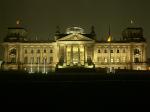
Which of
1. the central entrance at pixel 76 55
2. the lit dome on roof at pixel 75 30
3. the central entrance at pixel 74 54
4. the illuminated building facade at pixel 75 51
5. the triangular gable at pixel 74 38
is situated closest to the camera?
the triangular gable at pixel 74 38

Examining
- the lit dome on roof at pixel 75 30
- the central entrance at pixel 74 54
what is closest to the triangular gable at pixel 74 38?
the central entrance at pixel 74 54

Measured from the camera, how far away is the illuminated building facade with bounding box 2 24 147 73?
425 ft

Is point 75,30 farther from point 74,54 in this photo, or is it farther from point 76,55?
point 76,55

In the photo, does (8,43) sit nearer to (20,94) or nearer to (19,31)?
(19,31)

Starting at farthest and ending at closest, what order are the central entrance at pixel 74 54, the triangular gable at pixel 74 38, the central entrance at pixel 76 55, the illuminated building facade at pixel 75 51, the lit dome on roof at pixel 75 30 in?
the lit dome on roof at pixel 75 30
the central entrance at pixel 76 55
the central entrance at pixel 74 54
the illuminated building facade at pixel 75 51
the triangular gable at pixel 74 38

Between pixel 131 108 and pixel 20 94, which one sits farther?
pixel 20 94

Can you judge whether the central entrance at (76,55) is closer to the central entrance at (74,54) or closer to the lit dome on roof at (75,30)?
the central entrance at (74,54)

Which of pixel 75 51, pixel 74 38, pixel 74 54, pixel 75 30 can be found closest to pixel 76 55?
pixel 74 54

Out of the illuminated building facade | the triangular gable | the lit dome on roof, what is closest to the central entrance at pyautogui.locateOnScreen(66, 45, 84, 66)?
the illuminated building facade

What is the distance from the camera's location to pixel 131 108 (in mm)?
Result: 21609

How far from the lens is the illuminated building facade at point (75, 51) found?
129625 millimetres

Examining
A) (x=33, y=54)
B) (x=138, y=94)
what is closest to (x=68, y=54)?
(x=33, y=54)

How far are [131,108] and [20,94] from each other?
10.0 metres

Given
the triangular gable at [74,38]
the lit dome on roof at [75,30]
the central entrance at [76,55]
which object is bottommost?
the central entrance at [76,55]
